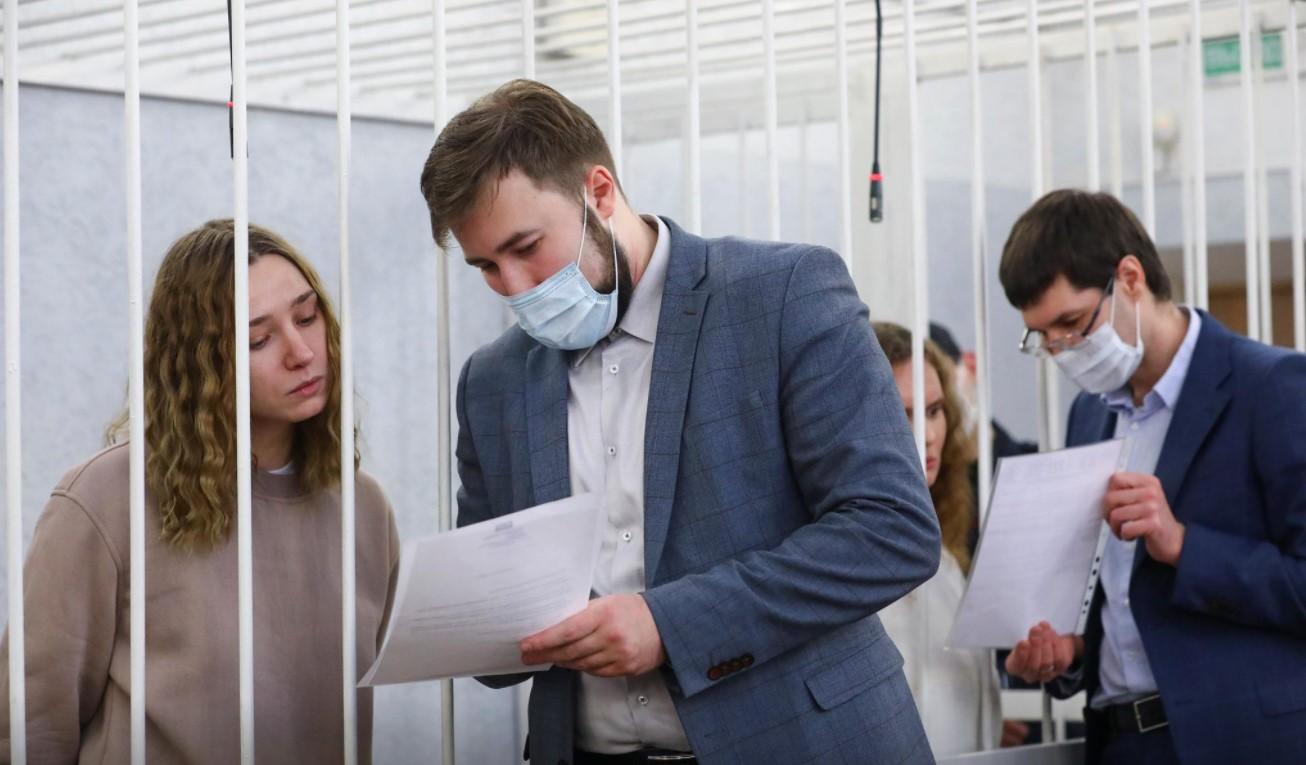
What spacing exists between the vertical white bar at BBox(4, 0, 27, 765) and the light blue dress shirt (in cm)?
169

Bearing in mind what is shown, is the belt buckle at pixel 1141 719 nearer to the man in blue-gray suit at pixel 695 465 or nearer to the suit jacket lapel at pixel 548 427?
the man in blue-gray suit at pixel 695 465

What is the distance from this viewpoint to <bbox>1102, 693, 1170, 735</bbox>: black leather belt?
97.7 inches

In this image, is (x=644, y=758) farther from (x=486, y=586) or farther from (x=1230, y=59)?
(x=1230, y=59)

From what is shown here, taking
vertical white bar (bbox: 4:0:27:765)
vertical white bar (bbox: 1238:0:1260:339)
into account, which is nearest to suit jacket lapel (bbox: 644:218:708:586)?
vertical white bar (bbox: 4:0:27:765)

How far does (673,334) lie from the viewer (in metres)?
1.90

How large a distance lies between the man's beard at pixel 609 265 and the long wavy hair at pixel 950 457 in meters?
1.24

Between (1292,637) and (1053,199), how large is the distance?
0.81m

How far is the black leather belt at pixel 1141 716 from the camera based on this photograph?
2.48 meters

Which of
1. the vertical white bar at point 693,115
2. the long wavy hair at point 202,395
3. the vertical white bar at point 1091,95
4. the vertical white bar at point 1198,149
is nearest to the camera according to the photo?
the long wavy hair at point 202,395

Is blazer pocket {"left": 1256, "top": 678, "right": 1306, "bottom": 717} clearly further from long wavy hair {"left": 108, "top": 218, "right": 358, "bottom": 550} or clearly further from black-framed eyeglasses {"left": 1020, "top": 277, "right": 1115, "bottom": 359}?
long wavy hair {"left": 108, "top": 218, "right": 358, "bottom": 550}

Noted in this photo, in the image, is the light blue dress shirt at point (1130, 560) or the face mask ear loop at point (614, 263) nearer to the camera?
the face mask ear loop at point (614, 263)

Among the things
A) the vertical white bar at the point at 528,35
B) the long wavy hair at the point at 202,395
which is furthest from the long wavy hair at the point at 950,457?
the long wavy hair at the point at 202,395

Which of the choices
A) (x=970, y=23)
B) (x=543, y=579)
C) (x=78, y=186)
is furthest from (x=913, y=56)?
(x=78, y=186)

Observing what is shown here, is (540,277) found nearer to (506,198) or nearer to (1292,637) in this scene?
(506,198)
